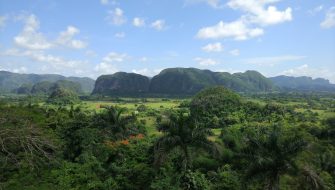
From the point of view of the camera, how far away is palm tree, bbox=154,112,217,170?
717 inches

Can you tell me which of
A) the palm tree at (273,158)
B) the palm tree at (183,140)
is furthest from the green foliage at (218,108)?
the palm tree at (273,158)

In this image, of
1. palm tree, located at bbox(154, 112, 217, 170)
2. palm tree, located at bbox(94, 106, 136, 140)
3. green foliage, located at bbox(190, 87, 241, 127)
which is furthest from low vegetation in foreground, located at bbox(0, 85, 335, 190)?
green foliage, located at bbox(190, 87, 241, 127)

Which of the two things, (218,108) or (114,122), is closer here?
(114,122)

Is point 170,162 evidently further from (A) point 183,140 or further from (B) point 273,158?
(B) point 273,158

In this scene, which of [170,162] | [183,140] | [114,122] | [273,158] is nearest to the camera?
[273,158]

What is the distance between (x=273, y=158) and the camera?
50.5 ft

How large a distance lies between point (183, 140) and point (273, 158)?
4743 mm

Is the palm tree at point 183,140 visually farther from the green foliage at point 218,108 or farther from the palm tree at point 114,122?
the green foliage at point 218,108

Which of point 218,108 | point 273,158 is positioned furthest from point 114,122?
point 218,108

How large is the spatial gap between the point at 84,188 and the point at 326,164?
1799cm

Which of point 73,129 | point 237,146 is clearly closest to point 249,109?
point 237,146

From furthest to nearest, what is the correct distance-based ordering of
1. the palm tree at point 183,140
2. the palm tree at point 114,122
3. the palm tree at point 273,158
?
1. the palm tree at point 114,122
2. the palm tree at point 183,140
3. the palm tree at point 273,158

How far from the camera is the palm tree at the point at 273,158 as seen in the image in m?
15.2

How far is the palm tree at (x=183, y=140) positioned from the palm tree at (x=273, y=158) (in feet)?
9.55
